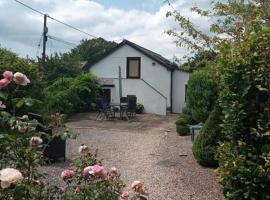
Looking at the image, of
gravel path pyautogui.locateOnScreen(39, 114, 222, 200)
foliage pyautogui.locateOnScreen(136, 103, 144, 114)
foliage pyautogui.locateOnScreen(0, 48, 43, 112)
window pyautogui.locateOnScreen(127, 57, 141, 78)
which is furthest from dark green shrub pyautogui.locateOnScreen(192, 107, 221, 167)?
window pyautogui.locateOnScreen(127, 57, 141, 78)

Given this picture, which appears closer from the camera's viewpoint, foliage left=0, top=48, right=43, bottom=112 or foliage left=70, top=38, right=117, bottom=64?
foliage left=0, top=48, right=43, bottom=112

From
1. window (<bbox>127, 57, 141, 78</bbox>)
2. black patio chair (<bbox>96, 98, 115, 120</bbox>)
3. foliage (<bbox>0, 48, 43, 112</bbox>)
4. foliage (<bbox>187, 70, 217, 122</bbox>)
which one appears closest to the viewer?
foliage (<bbox>187, 70, 217, 122</bbox>)

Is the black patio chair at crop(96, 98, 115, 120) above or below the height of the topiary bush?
above

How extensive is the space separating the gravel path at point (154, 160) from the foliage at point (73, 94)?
113 inches

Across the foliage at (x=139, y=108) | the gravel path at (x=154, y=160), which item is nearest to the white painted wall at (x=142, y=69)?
the foliage at (x=139, y=108)

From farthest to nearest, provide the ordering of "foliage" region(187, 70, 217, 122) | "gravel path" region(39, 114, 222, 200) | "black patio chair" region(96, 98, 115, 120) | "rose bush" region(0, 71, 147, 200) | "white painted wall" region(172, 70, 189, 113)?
1. "white painted wall" region(172, 70, 189, 113)
2. "black patio chair" region(96, 98, 115, 120)
3. "foliage" region(187, 70, 217, 122)
4. "gravel path" region(39, 114, 222, 200)
5. "rose bush" region(0, 71, 147, 200)

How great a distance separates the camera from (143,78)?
28.5 m

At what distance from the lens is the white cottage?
27.9 m

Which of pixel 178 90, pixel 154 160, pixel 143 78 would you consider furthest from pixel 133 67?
pixel 154 160

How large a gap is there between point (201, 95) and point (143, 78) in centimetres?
1552

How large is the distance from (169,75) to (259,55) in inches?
908

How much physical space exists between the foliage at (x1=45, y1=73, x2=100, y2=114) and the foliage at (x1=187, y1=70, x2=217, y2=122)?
8.26 metres

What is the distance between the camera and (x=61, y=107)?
832 inches

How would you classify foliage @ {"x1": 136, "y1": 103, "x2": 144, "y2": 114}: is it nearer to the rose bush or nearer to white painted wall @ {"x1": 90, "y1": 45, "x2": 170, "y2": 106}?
white painted wall @ {"x1": 90, "y1": 45, "x2": 170, "y2": 106}
